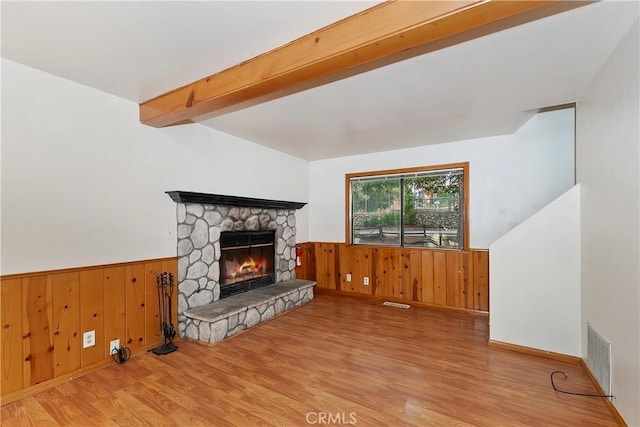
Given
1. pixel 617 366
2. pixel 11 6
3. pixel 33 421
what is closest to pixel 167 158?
pixel 11 6

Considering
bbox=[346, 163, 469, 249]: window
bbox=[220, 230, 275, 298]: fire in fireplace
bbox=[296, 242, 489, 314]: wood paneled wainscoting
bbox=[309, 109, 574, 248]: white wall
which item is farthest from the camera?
bbox=[346, 163, 469, 249]: window

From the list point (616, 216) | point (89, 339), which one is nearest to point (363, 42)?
point (616, 216)

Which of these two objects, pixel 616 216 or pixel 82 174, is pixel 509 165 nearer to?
pixel 616 216

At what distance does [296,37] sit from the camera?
1.85m

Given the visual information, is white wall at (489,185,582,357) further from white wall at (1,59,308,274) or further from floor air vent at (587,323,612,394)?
white wall at (1,59,308,274)

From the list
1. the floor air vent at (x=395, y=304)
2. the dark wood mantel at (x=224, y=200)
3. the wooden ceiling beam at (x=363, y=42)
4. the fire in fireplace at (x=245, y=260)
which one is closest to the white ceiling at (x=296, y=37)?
the wooden ceiling beam at (x=363, y=42)

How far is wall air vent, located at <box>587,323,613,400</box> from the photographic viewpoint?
208cm

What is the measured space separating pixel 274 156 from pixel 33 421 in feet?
12.4

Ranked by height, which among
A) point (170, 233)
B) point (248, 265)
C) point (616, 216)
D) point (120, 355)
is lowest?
point (120, 355)

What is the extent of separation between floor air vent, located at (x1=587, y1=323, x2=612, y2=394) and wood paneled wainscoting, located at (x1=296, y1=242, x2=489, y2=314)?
1616mm

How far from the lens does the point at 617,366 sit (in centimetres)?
195

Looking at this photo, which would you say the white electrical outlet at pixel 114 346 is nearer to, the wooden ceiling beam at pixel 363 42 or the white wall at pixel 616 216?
Result: the wooden ceiling beam at pixel 363 42

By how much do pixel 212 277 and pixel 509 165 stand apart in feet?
13.5

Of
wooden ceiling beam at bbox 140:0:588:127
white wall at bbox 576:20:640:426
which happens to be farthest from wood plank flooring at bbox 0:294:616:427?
wooden ceiling beam at bbox 140:0:588:127
